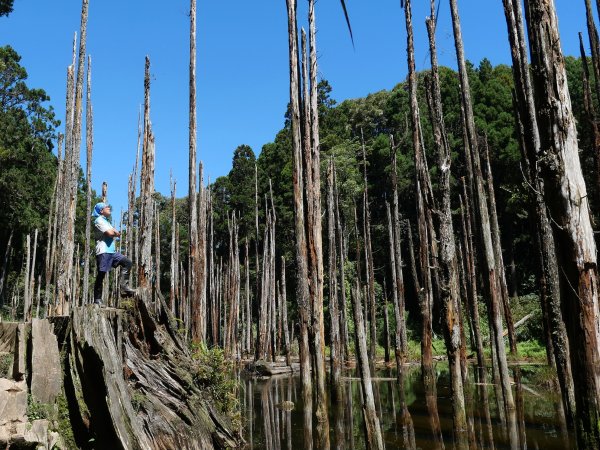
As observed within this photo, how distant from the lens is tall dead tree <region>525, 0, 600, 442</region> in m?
4.77

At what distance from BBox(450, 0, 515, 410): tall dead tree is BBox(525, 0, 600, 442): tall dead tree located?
229 inches

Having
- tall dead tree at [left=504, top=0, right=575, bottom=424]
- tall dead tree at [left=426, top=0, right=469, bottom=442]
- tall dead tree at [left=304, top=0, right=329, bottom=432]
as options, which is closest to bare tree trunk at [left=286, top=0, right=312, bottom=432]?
tall dead tree at [left=304, top=0, right=329, bottom=432]

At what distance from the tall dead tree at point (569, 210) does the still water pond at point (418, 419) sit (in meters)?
4.30

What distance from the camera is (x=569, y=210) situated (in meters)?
5.00

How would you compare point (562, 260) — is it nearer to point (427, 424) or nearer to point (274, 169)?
point (427, 424)

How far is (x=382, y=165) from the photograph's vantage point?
38.0 meters

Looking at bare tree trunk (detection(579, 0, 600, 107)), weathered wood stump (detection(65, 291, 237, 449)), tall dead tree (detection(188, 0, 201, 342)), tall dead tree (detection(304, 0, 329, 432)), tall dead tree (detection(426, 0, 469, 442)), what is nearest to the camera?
weathered wood stump (detection(65, 291, 237, 449))

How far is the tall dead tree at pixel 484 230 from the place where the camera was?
10617 mm

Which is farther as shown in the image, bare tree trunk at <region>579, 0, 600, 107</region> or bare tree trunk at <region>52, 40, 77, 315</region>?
bare tree trunk at <region>52, 40, 77, 315</region>

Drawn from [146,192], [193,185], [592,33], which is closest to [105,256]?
[146,192]

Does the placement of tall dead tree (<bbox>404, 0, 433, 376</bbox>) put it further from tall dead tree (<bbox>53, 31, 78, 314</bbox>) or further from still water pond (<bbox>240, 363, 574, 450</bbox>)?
tall dead tree (<bbox>53, 31, 78, 314</bbox>)

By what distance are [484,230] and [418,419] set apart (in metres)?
4.20

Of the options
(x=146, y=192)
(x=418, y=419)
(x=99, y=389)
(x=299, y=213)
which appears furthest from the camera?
(x=146, y=192)

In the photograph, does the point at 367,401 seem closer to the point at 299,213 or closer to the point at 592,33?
the point at 299,213
